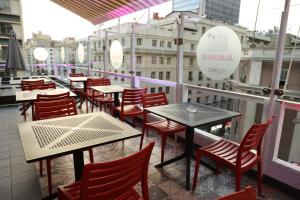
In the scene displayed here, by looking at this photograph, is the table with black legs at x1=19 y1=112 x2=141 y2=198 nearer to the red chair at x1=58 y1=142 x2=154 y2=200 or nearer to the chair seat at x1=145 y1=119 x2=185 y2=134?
the red chair at x1=58 y1=142 x2=154 y2=200

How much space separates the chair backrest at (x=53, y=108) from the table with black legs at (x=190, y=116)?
1.03 metres

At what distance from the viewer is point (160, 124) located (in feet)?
9.32

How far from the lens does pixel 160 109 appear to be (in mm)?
2604

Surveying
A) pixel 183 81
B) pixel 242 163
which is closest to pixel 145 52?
pixel 183 81

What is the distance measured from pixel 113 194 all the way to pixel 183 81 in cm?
264

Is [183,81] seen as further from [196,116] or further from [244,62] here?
[196,116]

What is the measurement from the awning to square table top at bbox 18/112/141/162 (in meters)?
3.01

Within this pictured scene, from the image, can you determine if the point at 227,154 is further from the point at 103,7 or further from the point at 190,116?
the point at 103,7

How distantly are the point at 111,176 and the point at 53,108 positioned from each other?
169 centimetres

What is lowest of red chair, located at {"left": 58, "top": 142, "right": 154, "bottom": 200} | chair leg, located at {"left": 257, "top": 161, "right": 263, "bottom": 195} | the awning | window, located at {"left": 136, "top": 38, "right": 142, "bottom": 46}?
chair leg, located at {"left": 257, "top": 161, "right": 263, "bottom": 195}

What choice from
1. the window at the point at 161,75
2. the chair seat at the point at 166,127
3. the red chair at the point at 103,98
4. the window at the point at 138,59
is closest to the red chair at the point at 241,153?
the chair seat at the point at 166,127

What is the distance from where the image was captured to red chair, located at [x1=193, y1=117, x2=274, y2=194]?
1.76 metres

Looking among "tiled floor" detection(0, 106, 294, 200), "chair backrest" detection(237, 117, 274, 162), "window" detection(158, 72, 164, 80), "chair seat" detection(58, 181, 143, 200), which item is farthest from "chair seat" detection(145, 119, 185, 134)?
"window" detection(158, 72, 164, 80)

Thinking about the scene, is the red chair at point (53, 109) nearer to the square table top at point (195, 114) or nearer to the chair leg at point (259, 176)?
the square table top at point (195, 114)
